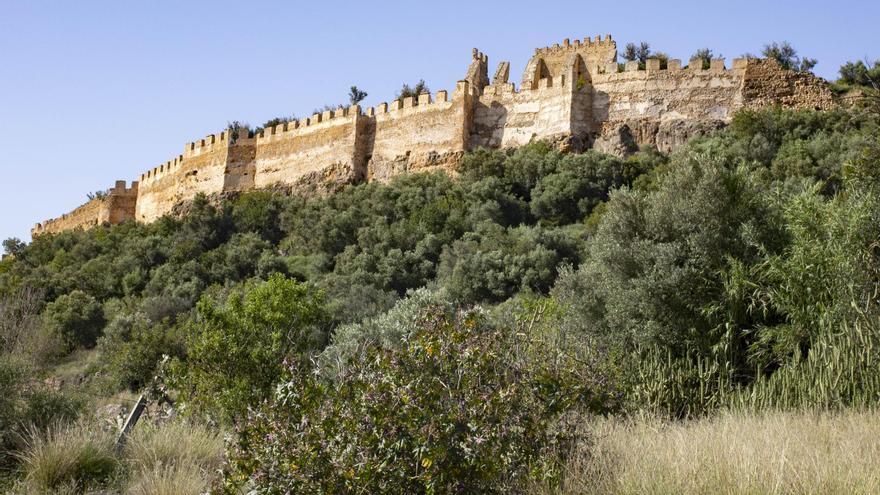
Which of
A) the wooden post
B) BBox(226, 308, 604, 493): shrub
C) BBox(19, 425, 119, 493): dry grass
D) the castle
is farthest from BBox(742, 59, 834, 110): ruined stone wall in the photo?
BBox(19, 425, 119, 493): dry grass

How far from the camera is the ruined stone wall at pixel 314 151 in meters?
39.5

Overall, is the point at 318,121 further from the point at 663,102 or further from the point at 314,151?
the point at 663,102

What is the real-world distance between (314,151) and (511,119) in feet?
31.9

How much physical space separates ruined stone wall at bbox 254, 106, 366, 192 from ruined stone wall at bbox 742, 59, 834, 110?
15595 mm

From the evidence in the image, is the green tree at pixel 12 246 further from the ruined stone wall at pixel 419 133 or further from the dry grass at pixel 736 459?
the dry grass at pixel 736 459

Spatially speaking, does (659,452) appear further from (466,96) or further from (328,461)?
(466,96)

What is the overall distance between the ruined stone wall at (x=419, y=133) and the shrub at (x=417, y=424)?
2827 cm

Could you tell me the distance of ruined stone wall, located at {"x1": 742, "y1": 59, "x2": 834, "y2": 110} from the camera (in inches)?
1256

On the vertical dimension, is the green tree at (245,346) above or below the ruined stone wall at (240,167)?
below

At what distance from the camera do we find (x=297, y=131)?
42.8m

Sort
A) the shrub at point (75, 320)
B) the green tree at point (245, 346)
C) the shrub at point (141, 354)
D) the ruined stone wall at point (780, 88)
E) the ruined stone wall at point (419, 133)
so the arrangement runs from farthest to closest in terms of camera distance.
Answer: the ruined stone wall at point (419, 133) < the shrub at point (75, 320) < the ruined stone wall at point (780, 88) < the shrub at point (141, 354) < the green tree at point (245, 346)

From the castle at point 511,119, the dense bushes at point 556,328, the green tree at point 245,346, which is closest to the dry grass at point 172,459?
the dense bushes at point 556,328

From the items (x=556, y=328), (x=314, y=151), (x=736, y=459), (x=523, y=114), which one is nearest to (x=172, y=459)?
(x=736, y=459)

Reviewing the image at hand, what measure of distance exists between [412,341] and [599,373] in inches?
118
